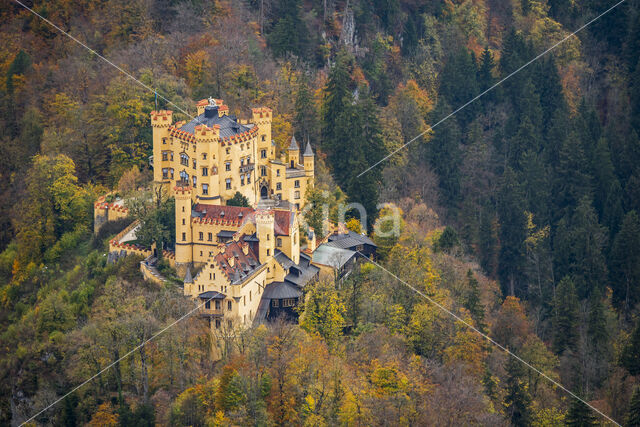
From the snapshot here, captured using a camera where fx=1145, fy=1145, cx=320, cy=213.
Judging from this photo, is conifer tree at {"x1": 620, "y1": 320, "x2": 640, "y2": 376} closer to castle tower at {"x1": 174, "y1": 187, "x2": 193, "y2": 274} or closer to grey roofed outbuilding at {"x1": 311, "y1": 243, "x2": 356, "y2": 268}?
grey roofed outbuilding at {"x1": 311, "y1": 243, "x2": 356, "y2": 268}

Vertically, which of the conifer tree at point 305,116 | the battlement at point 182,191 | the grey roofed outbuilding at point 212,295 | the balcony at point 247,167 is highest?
the conifer tree at point 305,116

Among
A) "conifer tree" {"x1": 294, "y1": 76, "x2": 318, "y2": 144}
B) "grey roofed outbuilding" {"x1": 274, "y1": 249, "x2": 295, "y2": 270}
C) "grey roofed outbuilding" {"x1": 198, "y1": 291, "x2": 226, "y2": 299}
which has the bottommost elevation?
"grey roofed outbuilding" {"x1": 198, "y1": 291, "x2": 226, "y2": 299}

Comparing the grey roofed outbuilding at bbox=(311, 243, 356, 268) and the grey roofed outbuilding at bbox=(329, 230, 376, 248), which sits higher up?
the grey roofed outbuilding at bbox=(329, 230, 376, 248)

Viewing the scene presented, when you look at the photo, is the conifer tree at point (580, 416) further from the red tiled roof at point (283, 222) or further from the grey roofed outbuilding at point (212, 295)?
the grey roofed outbuilding at point (212, 295)

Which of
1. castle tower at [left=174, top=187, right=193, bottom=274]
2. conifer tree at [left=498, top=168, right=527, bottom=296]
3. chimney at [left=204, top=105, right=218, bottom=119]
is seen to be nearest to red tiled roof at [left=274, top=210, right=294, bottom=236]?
castle tower at [left=174, top=187, right=193, bottom=274]

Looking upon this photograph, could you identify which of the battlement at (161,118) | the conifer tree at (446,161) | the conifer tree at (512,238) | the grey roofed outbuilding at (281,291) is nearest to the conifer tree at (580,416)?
the grey roofed outbuilding at (281,291)

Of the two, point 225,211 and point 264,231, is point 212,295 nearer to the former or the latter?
point 264,231
